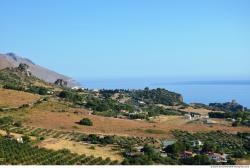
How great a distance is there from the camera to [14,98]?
73.6 m

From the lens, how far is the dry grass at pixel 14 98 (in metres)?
69.2

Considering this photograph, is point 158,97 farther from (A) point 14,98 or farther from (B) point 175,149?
(B) point 175,149

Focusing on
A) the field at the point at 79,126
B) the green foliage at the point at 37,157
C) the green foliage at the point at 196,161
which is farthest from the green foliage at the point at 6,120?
the green foliage at the point at 196,161

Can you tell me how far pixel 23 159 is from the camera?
25.8 m

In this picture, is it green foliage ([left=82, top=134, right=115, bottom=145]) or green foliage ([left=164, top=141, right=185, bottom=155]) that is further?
green foliage ([left=82, top=134, right=115, bottom=145])

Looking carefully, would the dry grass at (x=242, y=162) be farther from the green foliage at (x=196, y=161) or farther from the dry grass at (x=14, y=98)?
the dry grass at (x=14, y=98)

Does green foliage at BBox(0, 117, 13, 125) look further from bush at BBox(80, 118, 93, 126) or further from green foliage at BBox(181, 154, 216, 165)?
green foliage at BBox(181, 154, 216, 165)

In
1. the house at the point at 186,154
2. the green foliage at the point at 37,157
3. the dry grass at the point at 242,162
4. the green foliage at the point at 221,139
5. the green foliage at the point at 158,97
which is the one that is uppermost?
the green foliage at the point at 158,97

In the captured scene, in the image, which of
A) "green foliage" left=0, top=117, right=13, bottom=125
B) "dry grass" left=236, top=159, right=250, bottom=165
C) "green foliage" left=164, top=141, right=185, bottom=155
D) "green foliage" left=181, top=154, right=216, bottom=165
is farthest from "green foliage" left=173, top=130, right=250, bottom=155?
"green foliage" left=0, top=117, right=13, bottom=125

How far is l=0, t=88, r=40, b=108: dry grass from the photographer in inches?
2725

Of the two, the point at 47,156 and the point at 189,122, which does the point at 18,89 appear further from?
the point at 47,156

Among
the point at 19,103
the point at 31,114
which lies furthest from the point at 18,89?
the point at 31,114

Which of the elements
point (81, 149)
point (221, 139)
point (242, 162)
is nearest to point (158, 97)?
point (221, 139)

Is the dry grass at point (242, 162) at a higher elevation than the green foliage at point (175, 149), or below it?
below
